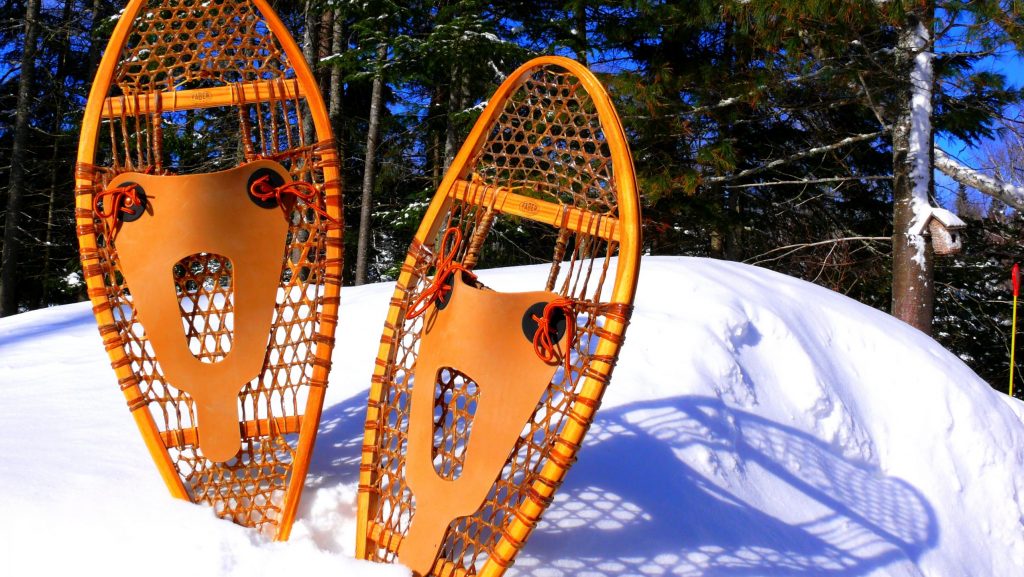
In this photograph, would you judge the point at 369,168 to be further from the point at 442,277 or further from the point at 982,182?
the point at 442,277

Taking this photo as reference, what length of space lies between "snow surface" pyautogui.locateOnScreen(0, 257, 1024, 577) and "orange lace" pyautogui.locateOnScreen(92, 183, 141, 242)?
716 mm

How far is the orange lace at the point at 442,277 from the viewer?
2062 millimetres

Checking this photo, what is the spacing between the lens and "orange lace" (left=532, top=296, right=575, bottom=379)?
181 centimetres

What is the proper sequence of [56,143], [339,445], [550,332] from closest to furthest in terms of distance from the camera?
[550,332], [339,445], [56,143]

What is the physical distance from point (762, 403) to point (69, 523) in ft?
7.81

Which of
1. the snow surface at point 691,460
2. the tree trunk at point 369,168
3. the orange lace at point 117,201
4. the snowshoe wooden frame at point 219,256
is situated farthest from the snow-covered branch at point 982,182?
the orange lace at point 117,201

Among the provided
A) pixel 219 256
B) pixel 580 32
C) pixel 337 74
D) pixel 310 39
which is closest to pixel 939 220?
pixel 580 32

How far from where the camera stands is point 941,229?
6102 mm

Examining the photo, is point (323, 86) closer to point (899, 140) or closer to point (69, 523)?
point (899, 140)

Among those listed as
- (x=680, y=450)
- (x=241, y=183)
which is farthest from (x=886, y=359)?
(x=241, y=183)

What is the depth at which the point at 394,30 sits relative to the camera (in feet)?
31.2

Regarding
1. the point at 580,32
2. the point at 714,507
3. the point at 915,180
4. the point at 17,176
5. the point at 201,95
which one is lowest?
the point at 714,507

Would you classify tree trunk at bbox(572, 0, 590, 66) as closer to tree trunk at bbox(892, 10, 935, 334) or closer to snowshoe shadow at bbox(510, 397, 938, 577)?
tree trunk at bbox(892, 10, 935, 334)

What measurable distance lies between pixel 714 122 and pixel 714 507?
281 inches
